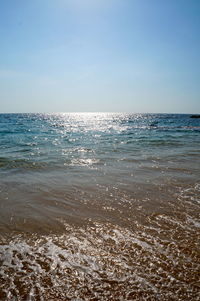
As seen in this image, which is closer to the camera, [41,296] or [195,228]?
[41,296]

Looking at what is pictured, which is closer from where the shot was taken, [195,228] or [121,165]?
[195,228]

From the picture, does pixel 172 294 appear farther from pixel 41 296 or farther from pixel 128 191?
pixel 128 191

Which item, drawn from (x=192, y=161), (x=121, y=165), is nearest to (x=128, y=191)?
(x=121, y=165)

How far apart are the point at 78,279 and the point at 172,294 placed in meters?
1.29

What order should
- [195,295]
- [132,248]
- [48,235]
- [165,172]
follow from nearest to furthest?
[195,295] → [132,248] → [48,235] → [165,172]

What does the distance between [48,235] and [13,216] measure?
1.32 m

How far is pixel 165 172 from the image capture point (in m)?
9.05

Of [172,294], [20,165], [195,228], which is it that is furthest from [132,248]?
[20,165]

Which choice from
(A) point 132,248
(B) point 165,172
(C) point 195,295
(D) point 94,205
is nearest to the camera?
(C) point 195,295

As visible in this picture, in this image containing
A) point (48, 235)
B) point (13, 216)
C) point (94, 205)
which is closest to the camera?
point (48, 235)

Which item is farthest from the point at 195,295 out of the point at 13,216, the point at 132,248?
the point at 13,216

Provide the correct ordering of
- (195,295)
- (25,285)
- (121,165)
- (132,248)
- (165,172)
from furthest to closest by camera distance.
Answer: (121,165), (165,172), (132,248), (25,285), (195,295)

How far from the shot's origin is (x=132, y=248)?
3738mm

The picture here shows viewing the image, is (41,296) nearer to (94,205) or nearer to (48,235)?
(48,235)
